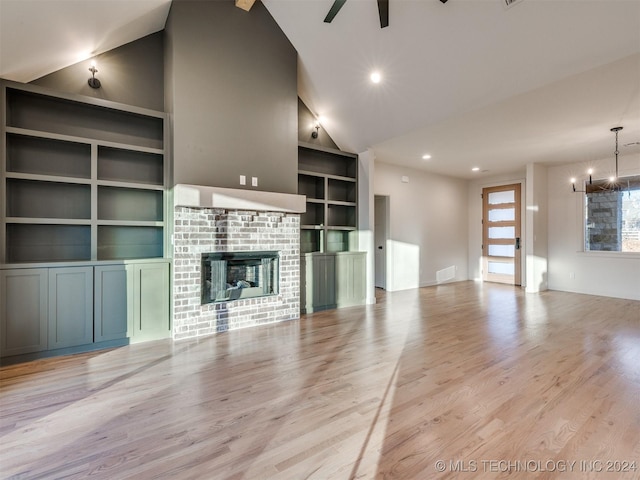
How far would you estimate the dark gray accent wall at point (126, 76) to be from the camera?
3.62 m

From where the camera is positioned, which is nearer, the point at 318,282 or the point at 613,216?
the point at 318,282

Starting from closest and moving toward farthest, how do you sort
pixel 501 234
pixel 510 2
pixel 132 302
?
pixel 510 2 < pixel 132 302 < pixel 501 234

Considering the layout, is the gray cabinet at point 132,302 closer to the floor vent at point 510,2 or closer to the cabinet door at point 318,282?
the cabinet door at point 318,282

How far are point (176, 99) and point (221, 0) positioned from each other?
1528 millimetres

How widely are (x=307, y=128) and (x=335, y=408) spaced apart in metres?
4.51

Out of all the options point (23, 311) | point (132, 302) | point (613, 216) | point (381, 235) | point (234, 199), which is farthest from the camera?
point (381, 235)

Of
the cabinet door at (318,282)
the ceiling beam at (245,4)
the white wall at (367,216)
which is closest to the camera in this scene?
the ceiling beam at (245,4)

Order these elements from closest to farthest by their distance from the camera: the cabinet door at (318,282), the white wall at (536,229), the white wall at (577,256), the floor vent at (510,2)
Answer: the floor vent at (510,2) → the cabinet door at (318,282) → the white wall at (577,256) → the white wall at (536,229)

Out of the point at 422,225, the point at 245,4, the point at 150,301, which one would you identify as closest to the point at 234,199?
the point at 150,301

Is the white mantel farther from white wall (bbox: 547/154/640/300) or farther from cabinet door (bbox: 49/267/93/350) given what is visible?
white wall (bbox: 547/154/640/300)

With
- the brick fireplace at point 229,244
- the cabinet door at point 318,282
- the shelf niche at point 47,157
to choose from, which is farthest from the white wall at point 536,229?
the shelf niche at point 47,157

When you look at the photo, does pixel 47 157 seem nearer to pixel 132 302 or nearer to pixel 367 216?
pixel 132 302

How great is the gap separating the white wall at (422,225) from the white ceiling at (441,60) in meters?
1.83

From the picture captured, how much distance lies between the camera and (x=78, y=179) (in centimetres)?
340
